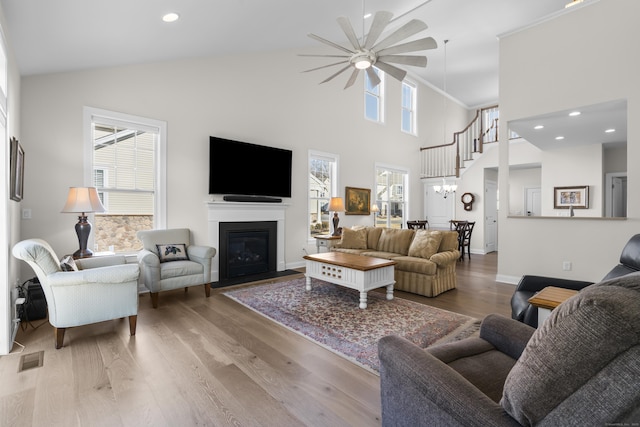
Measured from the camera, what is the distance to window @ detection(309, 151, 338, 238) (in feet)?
21.8

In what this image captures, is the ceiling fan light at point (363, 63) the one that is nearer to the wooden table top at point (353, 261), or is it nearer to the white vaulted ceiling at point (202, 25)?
the white vaulted ceiling at point (202, 25)

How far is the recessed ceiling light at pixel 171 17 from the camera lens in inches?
127

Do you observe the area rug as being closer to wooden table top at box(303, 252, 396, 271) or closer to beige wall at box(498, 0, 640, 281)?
wooden table top at box(303, 252, 396, 271)

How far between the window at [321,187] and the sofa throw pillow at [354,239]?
106 cm

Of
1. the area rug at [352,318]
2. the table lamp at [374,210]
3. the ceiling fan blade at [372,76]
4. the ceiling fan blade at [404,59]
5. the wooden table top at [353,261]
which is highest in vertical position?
the ceiling fan blade at [372,76]

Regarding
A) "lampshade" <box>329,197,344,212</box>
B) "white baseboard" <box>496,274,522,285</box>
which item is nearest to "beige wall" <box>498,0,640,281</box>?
"white baseboard" <box>496,274,522,285</box>

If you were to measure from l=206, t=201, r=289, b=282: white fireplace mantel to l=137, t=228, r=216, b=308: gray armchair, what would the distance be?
0.44m

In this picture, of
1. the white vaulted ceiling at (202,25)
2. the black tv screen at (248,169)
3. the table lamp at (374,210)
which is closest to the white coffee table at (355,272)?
the black tv screen at (248,169)

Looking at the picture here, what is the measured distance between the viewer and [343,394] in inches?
80.1

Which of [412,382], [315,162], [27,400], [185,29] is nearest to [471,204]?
[315,162]

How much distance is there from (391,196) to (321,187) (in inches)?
101

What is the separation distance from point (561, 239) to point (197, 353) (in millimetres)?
4928

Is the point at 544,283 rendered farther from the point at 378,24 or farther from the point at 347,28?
the point at 347,28

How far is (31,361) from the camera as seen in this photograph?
2430mm
